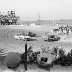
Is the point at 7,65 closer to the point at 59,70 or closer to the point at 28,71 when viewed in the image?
the point at 28,71

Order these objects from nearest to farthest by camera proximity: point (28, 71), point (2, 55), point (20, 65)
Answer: point (28, 71)
point (20, 65)
point (2, 55)

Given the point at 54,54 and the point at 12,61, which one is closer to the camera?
the point at 12,61

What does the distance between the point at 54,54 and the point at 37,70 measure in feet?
11.5

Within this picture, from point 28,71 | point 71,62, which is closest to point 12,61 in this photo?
point 28,71

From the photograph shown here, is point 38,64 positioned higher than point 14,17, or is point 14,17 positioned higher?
point 14,17

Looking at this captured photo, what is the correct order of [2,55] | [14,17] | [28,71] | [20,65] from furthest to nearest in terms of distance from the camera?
[14,17], [2,55], [20,65], [28,71]

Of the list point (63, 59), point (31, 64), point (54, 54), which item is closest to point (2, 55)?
point (31, 64)

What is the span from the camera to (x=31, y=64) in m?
18.5

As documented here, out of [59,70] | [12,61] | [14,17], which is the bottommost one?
[59,70]

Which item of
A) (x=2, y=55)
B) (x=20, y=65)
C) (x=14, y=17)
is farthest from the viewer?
(x=14, y=17)

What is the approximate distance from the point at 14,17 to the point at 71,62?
68100mm

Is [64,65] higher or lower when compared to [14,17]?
lower

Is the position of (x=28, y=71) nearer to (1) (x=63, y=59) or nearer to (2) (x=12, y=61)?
(2) (x=12, y=61)

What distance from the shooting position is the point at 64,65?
18453mm
